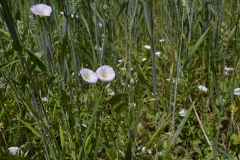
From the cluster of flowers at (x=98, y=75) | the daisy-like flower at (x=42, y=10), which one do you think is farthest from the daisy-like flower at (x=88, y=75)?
the daisy-like flower at (x=42, y=10)

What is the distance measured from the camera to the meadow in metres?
0.81

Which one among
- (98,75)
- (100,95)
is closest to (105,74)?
(98,75)

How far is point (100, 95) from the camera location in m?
0.70

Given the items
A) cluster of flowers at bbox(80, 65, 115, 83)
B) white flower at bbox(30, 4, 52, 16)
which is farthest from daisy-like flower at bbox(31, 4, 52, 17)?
cluster of flowers at bbox(80, 65, 115, 83)

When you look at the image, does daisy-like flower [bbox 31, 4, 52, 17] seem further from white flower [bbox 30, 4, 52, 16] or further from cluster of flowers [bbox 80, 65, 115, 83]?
cluster of flowers [bbox 80, 65, 115, 83]

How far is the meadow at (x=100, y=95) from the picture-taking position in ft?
A: 2.65

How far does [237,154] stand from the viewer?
1.23 meters

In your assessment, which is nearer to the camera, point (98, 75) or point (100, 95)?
point (100, 95)

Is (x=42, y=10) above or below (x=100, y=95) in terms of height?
above

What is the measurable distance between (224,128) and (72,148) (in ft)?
2.72

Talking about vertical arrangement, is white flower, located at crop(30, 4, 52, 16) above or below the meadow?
above

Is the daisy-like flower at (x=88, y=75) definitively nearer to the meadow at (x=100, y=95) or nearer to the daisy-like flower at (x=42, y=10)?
the meadow at (x=100, y=95)

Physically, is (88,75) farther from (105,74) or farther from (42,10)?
(42,10)

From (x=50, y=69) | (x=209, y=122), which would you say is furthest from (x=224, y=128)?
(x=50, y=69)
